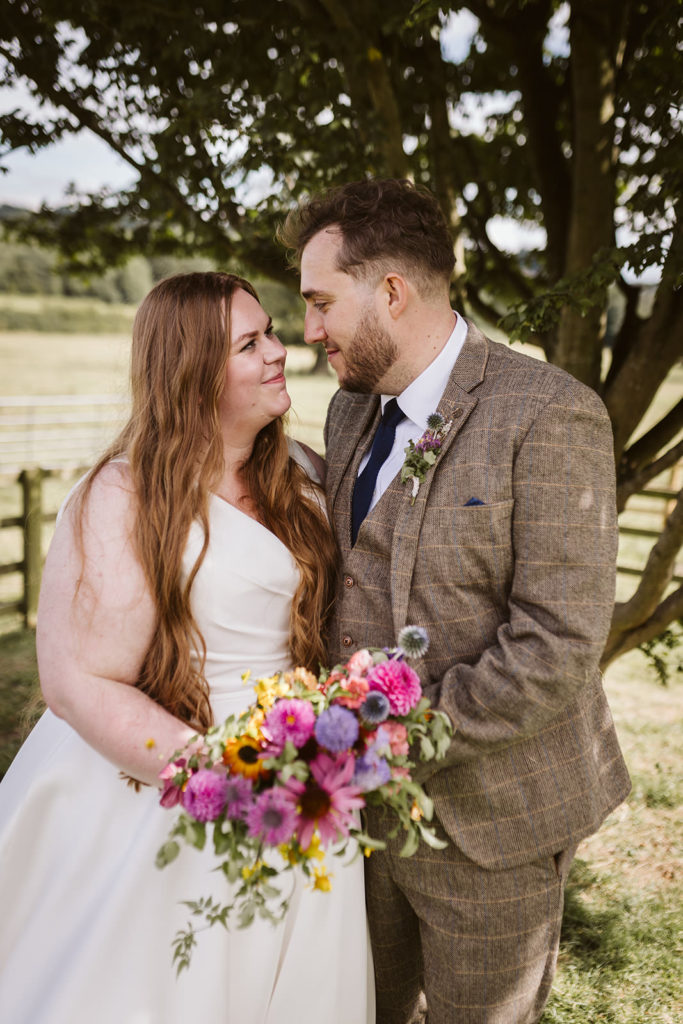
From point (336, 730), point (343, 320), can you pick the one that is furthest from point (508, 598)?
point (343, 320)

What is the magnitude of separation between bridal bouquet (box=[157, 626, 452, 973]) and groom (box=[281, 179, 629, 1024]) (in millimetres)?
383

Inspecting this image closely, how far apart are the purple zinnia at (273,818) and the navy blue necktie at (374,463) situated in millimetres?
1104

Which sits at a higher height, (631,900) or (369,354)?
(369,354)

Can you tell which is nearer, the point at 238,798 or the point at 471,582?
the point at 238,798

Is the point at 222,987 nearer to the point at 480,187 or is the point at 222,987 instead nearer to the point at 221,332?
the point at 221,332

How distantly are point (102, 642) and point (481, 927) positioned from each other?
4.63 ft

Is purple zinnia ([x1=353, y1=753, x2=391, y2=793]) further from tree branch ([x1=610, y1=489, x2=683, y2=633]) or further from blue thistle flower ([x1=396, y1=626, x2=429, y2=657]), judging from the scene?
tree branch ([x1=610, y1=489, x2=683, y2=633])

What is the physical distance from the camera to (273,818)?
152 centimetres

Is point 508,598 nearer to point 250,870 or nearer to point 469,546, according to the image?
point 469,546

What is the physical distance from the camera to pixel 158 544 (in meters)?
2.35

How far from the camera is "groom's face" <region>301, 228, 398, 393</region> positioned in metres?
2.48

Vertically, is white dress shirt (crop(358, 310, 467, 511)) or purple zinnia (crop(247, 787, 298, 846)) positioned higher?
white dress shirt (crop(358, 310, 467, 511))

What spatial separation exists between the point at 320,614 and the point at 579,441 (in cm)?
101

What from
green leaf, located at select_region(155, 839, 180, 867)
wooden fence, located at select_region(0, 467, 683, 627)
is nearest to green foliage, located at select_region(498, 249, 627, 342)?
green leaf, located at select_region(155, 839, 180, 867)
